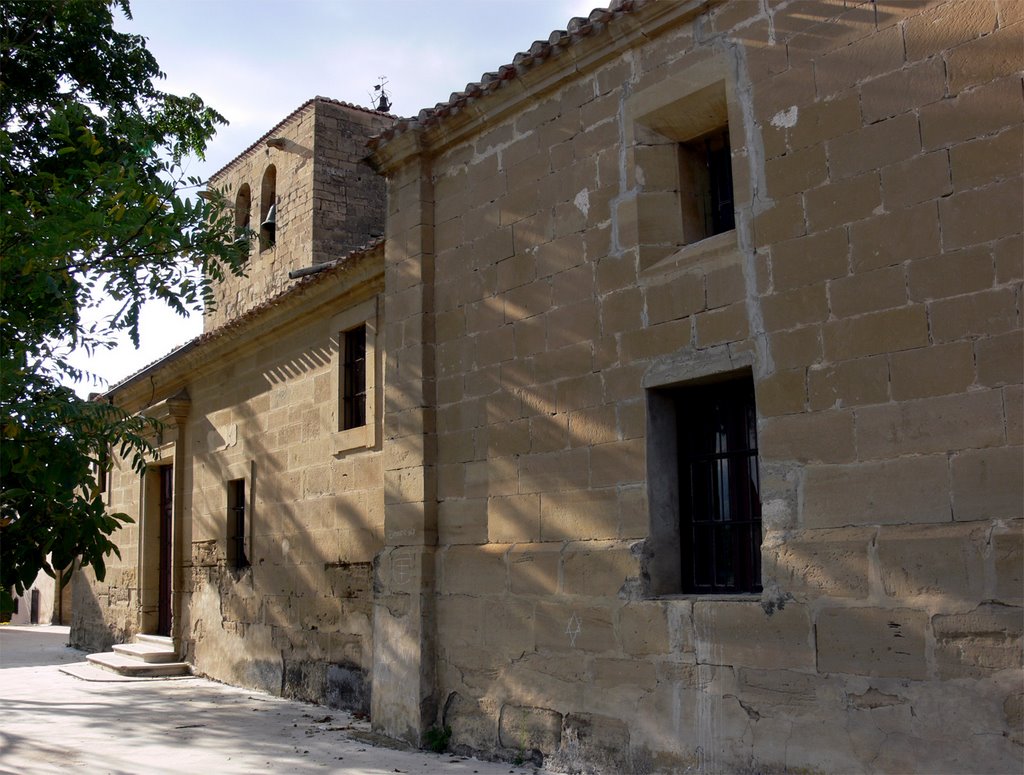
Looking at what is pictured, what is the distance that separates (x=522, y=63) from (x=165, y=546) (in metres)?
10.1

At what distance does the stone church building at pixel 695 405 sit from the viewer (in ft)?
15.7

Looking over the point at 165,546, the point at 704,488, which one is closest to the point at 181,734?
the point at 704,488

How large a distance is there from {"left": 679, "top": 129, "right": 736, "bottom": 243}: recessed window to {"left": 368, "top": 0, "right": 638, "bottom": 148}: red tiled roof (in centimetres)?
91

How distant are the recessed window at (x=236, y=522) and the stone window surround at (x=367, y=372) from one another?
101 inches

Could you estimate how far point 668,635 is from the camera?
19.5 feet

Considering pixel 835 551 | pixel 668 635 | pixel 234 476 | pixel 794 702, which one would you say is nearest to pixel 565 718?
pixel 668 635

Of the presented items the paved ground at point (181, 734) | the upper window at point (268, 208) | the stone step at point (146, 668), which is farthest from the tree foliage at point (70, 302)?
the upper window at point (268, 208)

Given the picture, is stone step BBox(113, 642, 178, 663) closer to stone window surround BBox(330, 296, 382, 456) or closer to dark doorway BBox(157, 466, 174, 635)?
dark doorway BBox(157, 466, 174, 635)

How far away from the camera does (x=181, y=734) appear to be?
27.9 feet

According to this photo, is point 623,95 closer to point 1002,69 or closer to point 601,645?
point 1002,69

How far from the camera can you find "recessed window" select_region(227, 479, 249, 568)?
1194 centimetres

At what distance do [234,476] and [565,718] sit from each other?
21.3 ft

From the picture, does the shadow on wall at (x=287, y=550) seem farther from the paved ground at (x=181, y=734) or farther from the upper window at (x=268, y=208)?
the upper window at (x=268, y=208)

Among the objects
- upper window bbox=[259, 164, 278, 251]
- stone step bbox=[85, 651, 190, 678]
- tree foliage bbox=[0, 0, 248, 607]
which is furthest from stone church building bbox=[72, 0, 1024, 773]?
upper window bbox=[259, 164, 278, 251]
